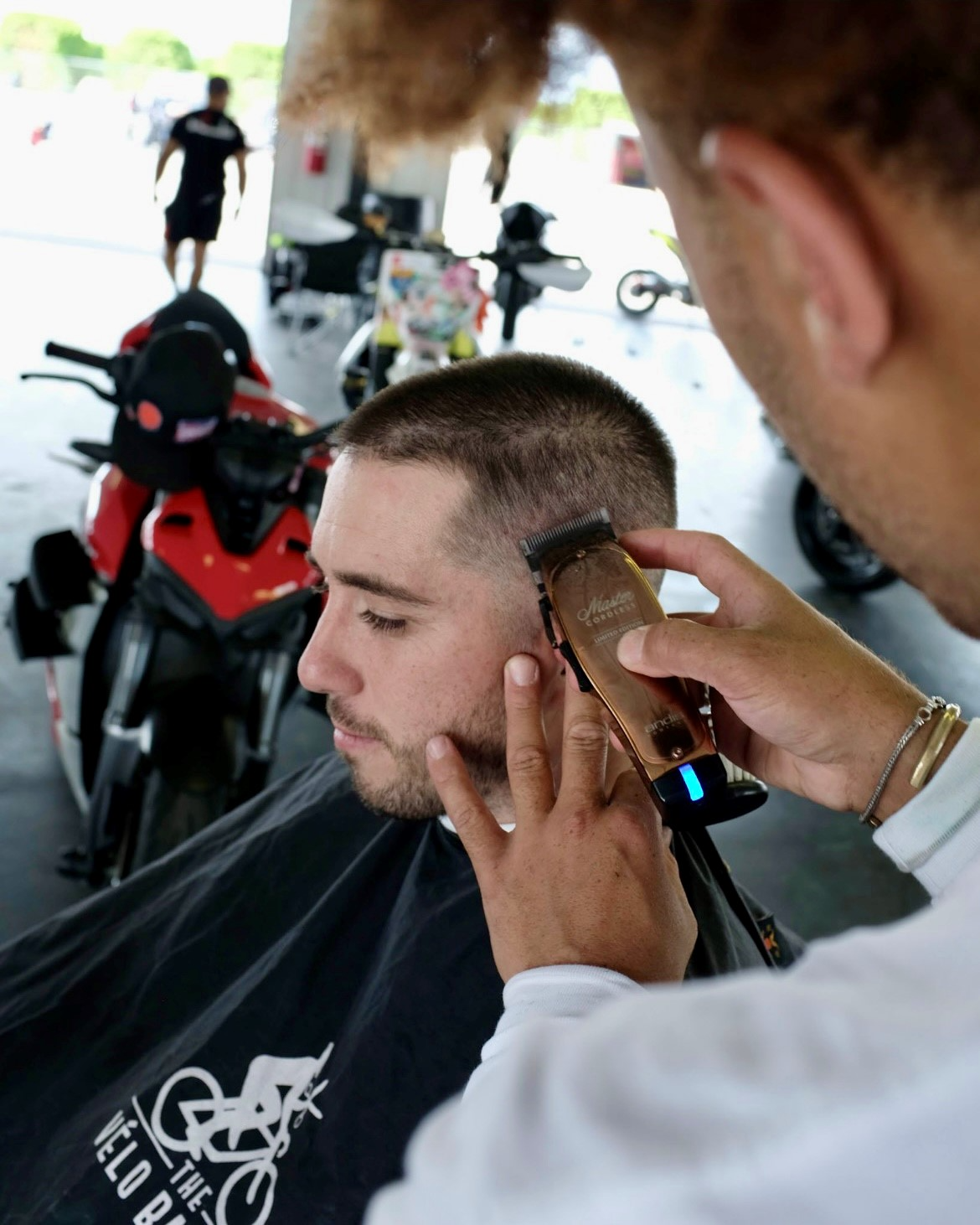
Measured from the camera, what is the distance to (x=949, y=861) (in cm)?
101

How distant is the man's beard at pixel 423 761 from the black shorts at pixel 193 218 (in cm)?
790

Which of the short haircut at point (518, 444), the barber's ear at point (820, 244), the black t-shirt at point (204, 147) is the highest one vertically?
the black t-shirt at point (204, 147)

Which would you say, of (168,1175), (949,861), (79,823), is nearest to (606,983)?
(949,861)

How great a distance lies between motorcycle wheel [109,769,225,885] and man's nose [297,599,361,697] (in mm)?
809

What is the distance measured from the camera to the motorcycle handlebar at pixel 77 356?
2.33 metres

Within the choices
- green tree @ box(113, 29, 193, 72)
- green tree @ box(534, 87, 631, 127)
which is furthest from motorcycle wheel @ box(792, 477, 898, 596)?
green tree @ box(113, 29, 193, 72)

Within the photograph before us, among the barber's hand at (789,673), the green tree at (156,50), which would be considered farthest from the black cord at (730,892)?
the green tree at (156,50)

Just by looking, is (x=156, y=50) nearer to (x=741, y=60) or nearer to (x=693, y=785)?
(x=693, y=785)

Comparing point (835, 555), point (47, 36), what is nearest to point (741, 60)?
point (835, 555)

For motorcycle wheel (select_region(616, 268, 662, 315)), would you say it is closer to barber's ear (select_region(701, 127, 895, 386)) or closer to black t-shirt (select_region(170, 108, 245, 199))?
black t-shirt (select_region(170, 108, 245, 199))

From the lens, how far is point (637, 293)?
35.9ft

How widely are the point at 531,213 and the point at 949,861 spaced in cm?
512

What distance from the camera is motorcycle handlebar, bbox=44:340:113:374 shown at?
2.33 m

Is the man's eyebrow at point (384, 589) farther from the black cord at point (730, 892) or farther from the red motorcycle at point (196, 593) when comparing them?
the red motorcycle at point (196, 593)
